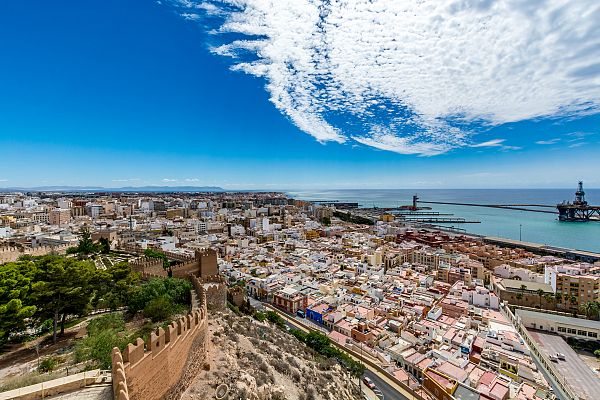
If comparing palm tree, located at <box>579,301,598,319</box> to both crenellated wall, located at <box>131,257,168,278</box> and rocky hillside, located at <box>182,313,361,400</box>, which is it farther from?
crenellated wall, located at <box>131,257,168,278</box>

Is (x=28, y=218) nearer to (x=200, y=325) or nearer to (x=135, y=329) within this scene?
(x=135, y=329)

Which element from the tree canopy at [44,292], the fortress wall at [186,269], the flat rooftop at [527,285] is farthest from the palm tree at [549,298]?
the tree canopy at [44,292]

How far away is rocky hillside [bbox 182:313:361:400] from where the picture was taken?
8523mm

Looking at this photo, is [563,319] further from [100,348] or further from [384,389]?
[100,348]

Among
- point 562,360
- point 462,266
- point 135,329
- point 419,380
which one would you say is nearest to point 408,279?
point 462,266

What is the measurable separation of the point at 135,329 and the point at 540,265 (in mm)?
46025

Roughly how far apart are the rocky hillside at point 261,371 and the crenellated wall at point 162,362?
566 millimetres

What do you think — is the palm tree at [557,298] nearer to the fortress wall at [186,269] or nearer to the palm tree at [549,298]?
the palm tree at [549,298]

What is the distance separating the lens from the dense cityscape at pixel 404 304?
16125 mm

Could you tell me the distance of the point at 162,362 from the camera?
6598mm

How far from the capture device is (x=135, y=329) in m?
11.8

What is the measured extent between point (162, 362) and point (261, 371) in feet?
16.7

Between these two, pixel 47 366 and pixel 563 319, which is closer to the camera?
pixel 47 366

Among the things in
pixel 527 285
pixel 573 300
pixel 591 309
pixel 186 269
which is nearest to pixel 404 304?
pixel 527 285
